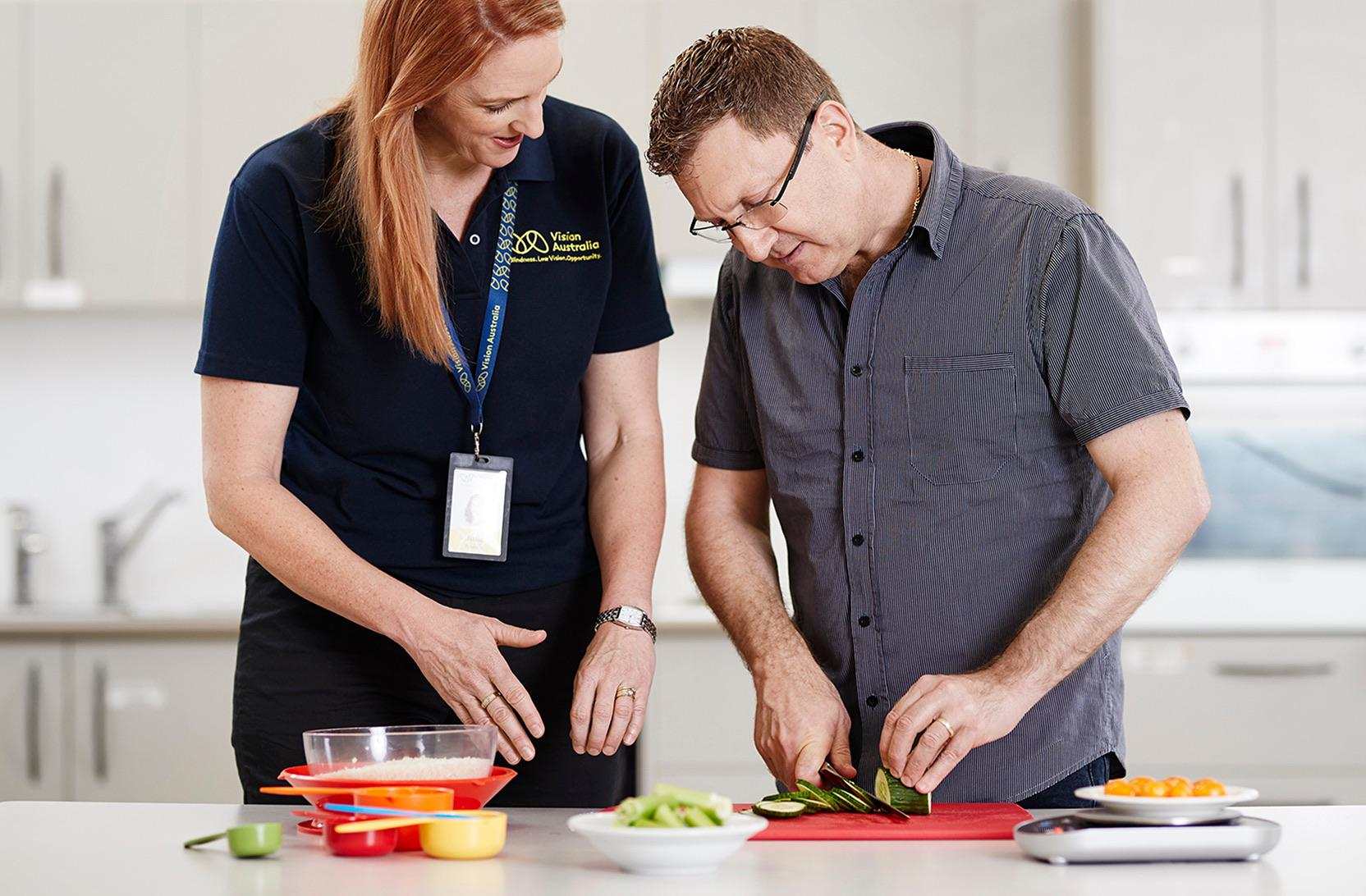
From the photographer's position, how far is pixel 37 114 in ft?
12.2

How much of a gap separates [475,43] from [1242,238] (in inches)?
103

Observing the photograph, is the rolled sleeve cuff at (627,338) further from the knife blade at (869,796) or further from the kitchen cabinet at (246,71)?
the kitchen cabinet at (246,71)

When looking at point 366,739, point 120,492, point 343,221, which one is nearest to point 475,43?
point 343,221

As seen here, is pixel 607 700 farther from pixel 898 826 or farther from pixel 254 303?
pixel 254 303

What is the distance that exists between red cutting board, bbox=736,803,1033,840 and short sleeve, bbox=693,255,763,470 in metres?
0.61

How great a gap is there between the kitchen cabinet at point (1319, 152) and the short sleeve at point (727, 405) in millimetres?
2203

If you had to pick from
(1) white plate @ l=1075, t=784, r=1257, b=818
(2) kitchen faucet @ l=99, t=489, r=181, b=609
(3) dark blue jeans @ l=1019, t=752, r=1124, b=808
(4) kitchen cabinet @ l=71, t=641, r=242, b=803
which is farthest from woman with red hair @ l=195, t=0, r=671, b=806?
(2) kitchen faucet @ l=99, t=489, r=181, b=609

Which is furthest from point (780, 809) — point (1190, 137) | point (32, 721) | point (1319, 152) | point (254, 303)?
point (1319, 152)

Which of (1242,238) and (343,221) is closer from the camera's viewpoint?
(343,221)

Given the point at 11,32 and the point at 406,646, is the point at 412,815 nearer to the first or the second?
the point at 406,646

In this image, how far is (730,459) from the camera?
1.93 meters

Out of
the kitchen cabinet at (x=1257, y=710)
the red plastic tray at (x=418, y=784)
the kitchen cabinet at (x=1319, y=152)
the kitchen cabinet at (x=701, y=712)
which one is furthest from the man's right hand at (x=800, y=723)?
the kitchen cabinet at (x=1319, y=152)

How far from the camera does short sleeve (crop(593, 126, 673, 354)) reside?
190 centimetres

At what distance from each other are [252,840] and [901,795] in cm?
62
